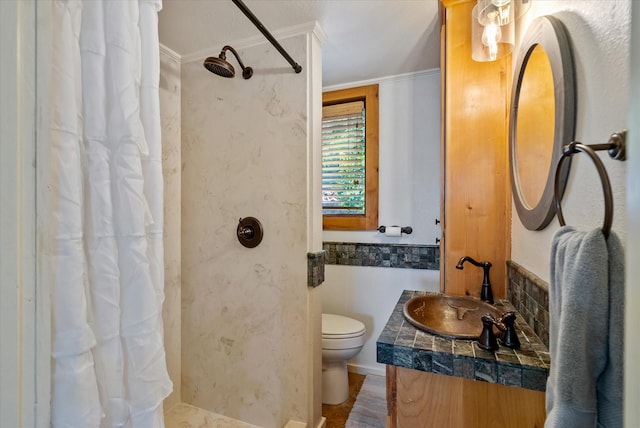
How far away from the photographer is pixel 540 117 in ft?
3.15

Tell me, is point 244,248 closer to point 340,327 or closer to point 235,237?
point 235,237

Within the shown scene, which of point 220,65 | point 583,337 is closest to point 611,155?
point 583,337

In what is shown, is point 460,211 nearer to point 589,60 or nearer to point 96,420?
point 589,60

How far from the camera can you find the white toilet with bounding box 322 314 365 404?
1.79m

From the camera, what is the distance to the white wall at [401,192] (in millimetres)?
2039

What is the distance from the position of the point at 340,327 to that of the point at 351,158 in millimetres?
1245

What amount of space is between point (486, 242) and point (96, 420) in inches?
59.3

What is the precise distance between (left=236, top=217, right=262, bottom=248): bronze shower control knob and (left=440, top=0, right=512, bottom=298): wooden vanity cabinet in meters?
0.98

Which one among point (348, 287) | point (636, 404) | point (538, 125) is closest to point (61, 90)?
point (636, 404)

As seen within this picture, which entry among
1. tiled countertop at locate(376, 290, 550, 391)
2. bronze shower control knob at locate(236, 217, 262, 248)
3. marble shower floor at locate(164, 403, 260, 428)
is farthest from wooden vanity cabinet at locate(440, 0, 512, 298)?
marble shower floor at locate(164, 403, 260, 428)

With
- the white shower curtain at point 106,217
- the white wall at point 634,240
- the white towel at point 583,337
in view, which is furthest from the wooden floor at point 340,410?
the white wall at point 634,240

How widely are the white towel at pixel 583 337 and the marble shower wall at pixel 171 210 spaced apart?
1771 millimetres

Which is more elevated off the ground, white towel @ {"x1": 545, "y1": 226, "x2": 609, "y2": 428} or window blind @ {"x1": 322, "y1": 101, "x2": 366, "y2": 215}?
window blind @ {"x1": 322, "y1": 101, "x2": 366, "y2": 215}

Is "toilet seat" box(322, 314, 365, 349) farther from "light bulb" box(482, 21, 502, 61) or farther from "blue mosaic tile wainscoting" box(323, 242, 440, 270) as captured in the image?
"light bulb" box(482, 21, 502, 61)
